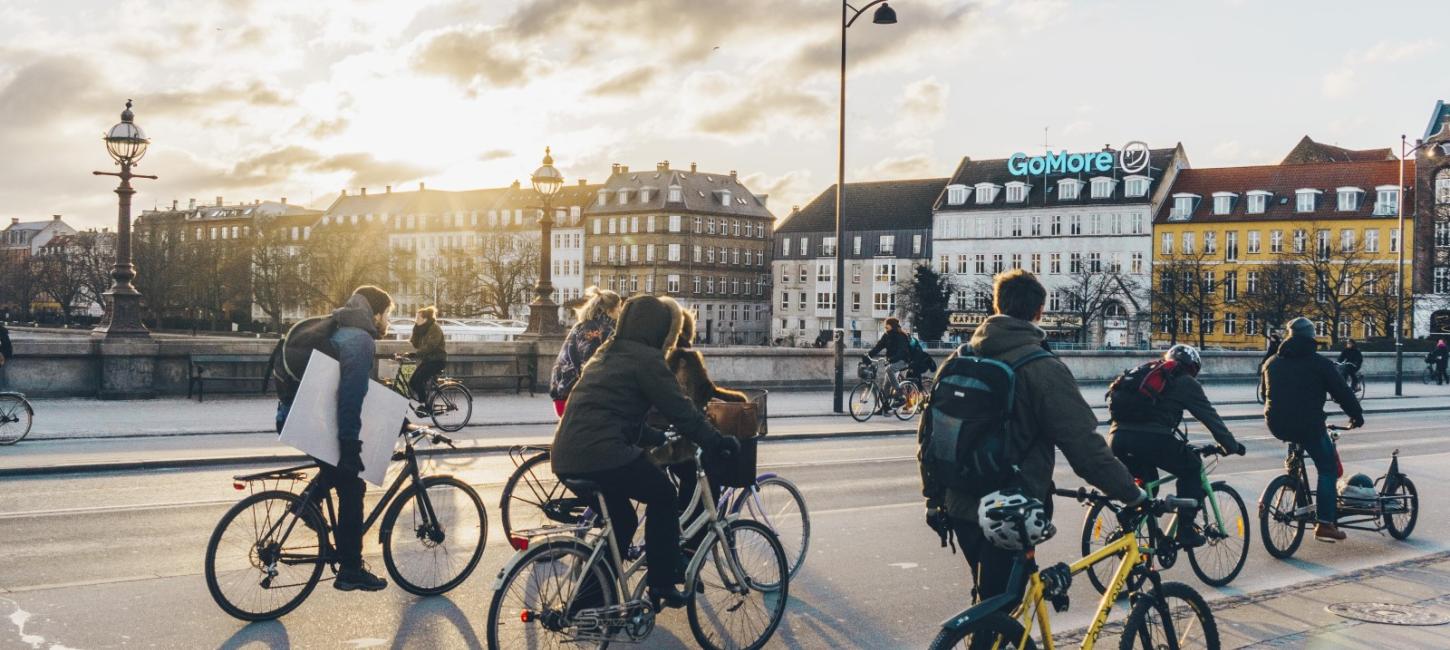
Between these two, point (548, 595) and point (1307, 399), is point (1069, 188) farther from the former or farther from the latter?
point (548, 595)

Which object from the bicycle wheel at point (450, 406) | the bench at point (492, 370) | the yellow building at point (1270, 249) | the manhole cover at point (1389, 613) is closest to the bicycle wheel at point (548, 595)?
the manhole cover at point (1389, 613)

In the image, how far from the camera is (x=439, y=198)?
461 ft

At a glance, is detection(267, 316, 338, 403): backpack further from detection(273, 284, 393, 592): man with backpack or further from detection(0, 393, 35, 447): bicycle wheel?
detection(0, 393, 35, 447): bicycle wheel

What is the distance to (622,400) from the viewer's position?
543 centimetres

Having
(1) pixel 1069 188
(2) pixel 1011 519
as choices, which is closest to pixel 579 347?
(2) pixel 1011 519

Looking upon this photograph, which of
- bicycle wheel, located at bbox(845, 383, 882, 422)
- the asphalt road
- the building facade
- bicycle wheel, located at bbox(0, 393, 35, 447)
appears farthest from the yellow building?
bicycle wheel, located at bbox(0, 393, 35, 447)

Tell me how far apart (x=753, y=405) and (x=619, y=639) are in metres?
1.59

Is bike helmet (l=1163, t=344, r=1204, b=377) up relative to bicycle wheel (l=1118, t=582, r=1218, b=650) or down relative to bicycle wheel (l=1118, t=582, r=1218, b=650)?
up

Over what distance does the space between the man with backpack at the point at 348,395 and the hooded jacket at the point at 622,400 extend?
1496 mm

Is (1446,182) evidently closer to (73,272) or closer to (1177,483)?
(1177,483)

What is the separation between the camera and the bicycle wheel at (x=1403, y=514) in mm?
9609

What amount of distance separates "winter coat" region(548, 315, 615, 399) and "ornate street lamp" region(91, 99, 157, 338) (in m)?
13.7

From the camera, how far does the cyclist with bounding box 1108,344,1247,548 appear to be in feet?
24.0

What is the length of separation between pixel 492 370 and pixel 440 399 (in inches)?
244
